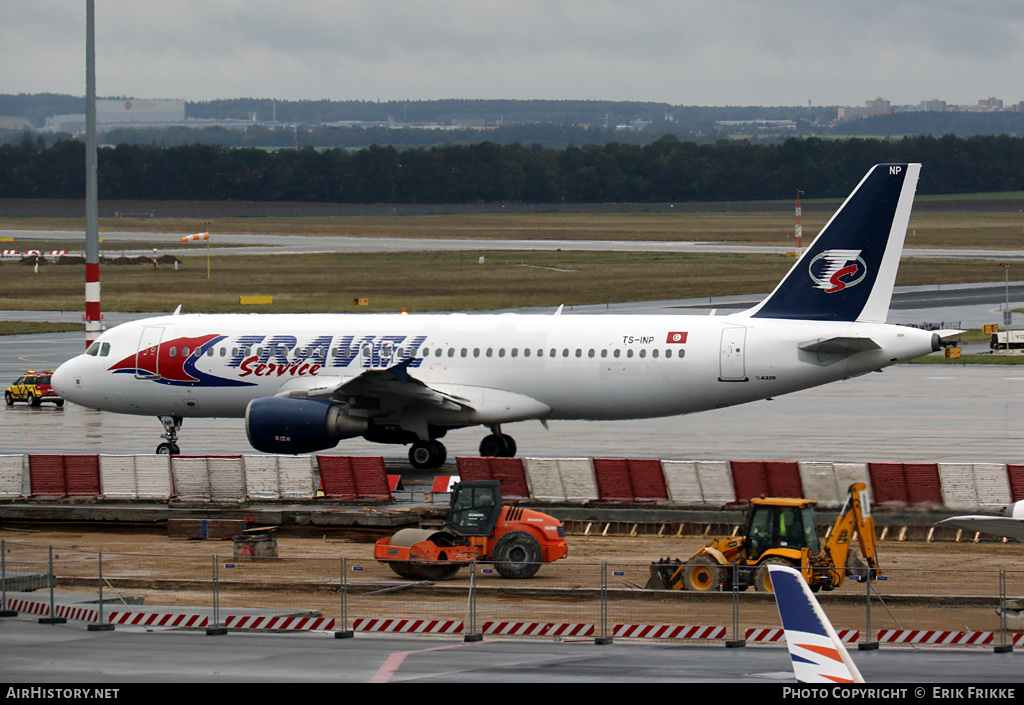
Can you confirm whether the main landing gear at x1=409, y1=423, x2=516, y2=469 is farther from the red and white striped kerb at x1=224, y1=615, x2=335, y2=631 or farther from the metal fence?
the red and white striped kerb at x1=224, y1=615, x2=335, y2=631

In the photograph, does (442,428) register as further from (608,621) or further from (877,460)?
(608,621)

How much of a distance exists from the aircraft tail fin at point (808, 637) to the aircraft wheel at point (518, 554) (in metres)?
15.0

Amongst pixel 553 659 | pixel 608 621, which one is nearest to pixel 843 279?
pixel 608 621

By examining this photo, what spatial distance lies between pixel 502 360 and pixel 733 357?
20.9 feet

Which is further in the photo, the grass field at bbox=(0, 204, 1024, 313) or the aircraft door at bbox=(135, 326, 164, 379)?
the grass field at bbox=(0, 204, 1024, 313)

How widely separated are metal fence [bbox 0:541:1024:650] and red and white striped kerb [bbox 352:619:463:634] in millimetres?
22

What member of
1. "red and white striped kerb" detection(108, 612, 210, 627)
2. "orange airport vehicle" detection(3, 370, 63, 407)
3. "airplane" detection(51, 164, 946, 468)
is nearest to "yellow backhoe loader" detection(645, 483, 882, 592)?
"red and white striped kerb" detection(108, 612, 210, 627)

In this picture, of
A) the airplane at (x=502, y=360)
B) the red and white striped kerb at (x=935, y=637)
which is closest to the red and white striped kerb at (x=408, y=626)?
the red and white striped kerb at (x=935, y=637)

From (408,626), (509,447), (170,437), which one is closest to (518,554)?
(408,626)

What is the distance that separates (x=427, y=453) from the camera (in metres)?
39.9

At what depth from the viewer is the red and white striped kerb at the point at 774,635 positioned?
21516 millimetres

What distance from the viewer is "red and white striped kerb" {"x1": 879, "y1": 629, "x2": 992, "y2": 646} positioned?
2138 centimetres

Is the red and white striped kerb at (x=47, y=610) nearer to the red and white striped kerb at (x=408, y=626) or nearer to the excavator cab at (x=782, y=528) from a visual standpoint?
the red and white striped kerb at (x=408, y=626)

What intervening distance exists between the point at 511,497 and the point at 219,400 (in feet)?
36.1
